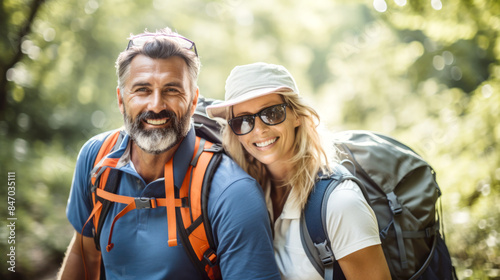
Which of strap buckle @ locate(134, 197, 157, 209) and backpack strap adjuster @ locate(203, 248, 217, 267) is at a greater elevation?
strap buckle @ locate(134, 197, 157, 209)

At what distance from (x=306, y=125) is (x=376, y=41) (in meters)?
4.05

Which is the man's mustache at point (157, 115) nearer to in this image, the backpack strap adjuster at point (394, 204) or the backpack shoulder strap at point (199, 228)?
the backpack shoulder strap at point (199, 228)

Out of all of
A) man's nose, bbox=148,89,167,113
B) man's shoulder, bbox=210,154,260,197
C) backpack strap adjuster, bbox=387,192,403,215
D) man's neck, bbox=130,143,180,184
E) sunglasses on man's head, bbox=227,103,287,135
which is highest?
man's nose, bbox=148,89,167,113

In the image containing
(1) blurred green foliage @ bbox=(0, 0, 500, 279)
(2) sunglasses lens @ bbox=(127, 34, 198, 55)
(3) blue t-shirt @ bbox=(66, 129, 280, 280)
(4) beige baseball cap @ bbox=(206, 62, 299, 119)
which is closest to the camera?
(3) blue t-shirt @ bbox=(66, 129, 280, 280)

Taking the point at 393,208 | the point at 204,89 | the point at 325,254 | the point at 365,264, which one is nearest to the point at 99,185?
the point at 325,254

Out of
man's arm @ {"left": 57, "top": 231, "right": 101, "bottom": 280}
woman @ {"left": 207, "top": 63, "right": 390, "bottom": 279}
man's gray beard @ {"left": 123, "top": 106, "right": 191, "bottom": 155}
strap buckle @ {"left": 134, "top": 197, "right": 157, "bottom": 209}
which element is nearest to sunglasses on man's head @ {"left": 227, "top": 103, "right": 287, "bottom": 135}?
woman @ {"left": 207, "top": 63, "right": 390, "bottom": 279}

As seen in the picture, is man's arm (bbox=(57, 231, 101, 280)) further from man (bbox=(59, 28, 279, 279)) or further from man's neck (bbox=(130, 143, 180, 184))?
man's neck (bbox=(130, 143, 180, 184))

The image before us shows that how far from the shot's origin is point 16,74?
11.5 feet

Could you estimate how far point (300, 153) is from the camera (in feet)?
7.70

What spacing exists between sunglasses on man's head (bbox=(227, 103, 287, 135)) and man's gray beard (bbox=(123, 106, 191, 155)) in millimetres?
322

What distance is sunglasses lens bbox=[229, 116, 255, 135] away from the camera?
231 centimetres

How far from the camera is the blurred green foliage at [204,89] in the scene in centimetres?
326

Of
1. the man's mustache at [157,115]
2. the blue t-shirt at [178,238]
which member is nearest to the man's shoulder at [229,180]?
the blue t-shirt at [178,238]

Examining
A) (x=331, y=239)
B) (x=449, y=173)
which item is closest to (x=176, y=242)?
(x=331, y=239)
